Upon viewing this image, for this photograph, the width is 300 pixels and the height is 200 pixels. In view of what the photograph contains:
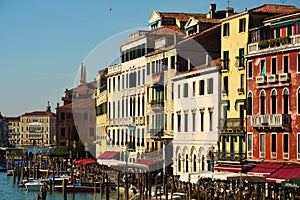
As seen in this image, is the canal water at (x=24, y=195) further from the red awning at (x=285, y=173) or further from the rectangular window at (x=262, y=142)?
the red awning at (x=285, y=173)

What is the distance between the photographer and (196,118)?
3572cm

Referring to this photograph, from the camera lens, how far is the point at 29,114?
171m

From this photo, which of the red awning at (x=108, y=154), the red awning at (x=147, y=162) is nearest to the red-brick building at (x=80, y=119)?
the red awning at (x=108, y=154)

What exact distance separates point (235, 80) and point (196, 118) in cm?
377

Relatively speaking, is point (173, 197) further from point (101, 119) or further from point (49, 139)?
point (49, 139)

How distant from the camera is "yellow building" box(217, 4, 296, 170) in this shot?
3186 cm

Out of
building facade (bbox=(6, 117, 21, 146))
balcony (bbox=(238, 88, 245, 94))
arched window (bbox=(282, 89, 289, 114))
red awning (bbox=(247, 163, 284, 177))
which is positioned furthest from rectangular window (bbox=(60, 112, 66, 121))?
building facade (bbox=(6, 117, 21, 146))

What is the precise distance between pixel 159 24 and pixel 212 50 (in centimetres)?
754

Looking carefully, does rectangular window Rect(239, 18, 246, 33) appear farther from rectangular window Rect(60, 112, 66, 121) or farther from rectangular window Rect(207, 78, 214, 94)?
rectangular window Rect(60, 112, 66, 121)

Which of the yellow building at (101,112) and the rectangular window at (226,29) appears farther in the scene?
the yellow building at (101,112)

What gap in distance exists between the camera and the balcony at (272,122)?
28.8 m

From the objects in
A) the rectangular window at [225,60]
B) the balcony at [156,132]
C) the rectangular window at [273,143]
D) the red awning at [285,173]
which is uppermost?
the rectangular window at [225,60]

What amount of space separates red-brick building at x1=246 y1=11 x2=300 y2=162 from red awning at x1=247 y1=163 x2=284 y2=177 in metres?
0.23

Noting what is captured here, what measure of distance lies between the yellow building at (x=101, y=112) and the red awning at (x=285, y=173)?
24.4 m
